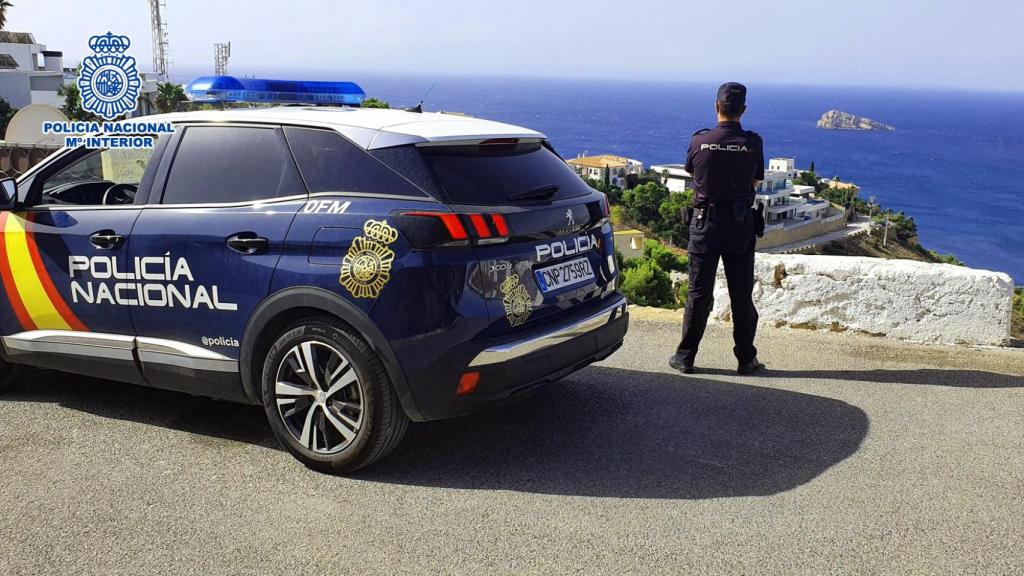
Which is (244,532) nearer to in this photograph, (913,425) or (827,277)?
(913,425)

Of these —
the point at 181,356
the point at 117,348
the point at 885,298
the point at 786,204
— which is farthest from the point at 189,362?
the point at 786,204

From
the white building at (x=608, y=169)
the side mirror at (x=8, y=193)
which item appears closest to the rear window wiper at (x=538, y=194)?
the side mirror at (x=8, y=193)

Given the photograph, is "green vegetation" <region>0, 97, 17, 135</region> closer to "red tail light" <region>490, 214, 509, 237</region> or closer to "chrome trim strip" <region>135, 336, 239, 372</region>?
"chrome trim strip" <region>135, 336, 239, 372</region>

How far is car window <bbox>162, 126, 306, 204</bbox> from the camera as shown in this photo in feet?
13.2

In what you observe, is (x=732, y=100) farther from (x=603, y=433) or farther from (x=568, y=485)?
(x=568, y=485)

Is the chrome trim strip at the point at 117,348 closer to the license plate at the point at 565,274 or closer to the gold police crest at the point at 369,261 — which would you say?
the gold police crest at the point at 369,261

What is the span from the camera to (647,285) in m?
33.2

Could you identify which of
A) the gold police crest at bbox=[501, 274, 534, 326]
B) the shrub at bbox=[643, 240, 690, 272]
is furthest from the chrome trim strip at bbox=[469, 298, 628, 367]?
the shrub at bbox=[643, 240, 690, 272]

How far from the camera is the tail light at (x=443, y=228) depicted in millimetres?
3537

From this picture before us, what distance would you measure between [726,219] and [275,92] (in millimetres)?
3024

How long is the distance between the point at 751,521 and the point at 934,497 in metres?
0.90

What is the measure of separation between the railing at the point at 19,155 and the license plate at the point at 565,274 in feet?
57.0

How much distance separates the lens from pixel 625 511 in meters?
3.51

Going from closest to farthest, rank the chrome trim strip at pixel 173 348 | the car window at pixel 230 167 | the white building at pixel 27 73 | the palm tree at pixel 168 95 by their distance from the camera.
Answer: the car window at pixel 230 167, the chrome trim strip at pixel 173 348, the palm tree at pixel 168 95, the white building at pixel 27 73
